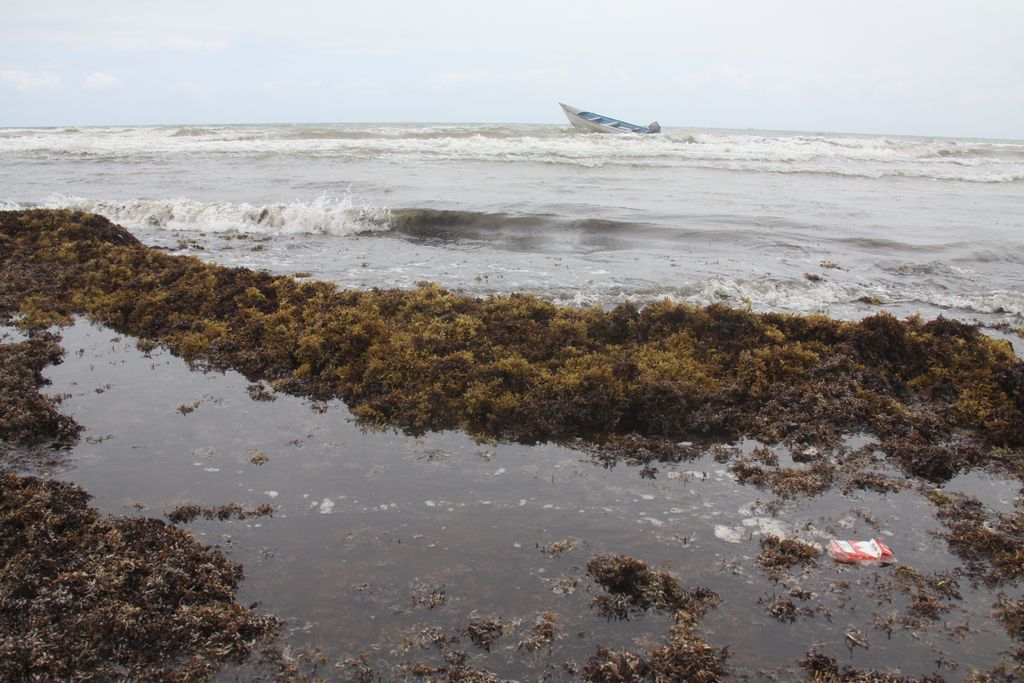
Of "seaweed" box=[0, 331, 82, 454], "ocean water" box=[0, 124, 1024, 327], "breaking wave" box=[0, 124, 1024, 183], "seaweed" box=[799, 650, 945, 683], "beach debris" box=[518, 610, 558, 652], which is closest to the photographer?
"seaweed" box=[799, 650, 945, 683]

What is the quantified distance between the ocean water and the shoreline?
2096mm

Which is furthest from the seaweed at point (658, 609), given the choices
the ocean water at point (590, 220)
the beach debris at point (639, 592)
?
the ocean water at point (590, 220)

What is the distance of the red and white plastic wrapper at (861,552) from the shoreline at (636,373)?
0.68 ft

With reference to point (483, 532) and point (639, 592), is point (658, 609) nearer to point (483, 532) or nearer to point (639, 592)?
point (639, 592)

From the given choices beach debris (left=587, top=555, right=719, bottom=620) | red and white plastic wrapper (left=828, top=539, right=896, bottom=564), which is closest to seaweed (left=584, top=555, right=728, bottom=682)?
beach debris (left=587, top=555, right=719, bottom=620)

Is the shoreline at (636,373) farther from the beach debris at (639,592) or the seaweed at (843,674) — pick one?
the beach debris at (639,592)

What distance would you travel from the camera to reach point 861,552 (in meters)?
3.76

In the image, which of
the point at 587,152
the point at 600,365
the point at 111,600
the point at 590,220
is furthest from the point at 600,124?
the point at 111,600

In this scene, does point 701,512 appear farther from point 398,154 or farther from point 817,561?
point 398,154

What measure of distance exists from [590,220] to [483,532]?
1099cm

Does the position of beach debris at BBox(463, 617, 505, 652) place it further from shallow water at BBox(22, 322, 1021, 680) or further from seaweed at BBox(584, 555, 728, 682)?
seaweed at BBox(584, 555, 728, 682)

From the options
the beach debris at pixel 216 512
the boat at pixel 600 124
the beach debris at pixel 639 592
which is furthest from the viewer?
the boat at pixel 600 124

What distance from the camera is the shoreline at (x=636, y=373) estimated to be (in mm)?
4875

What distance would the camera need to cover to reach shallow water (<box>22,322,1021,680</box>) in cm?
315
